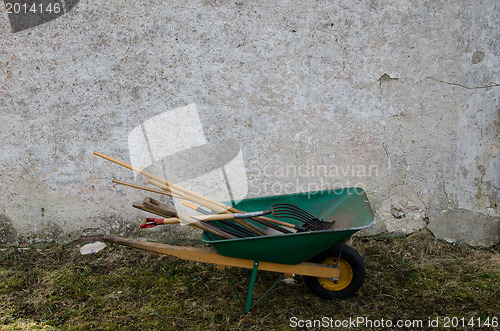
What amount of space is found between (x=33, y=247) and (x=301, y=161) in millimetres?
2633

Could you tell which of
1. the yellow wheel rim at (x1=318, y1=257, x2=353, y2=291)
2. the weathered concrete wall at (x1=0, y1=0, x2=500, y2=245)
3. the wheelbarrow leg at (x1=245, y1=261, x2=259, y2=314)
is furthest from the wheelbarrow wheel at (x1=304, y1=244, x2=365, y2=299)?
the weathered concrete wall at (x1=0, y1=0, x2=500, y2=245)

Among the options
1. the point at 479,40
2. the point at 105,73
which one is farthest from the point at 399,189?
the point at 105,73

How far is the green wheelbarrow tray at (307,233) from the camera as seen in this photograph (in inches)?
84.0

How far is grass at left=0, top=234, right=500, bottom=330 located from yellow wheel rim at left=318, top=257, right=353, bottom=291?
0.11m

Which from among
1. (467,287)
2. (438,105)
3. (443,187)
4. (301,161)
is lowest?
(467,287)

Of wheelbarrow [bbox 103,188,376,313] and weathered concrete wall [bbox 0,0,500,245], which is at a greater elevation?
weathered concrete wall [bbox 0,0,500,245]

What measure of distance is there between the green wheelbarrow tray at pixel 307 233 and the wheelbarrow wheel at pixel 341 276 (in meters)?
0.19

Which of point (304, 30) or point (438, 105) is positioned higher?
point (304, 30)

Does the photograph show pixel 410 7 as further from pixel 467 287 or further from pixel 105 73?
pixel 105 73

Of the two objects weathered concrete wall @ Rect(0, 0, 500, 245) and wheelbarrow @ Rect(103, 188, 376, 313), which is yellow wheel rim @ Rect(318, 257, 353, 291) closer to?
wheelbarrow @ Rect(103, 188, 376, 313)

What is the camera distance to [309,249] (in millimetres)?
2217

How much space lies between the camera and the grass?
95.4 inches

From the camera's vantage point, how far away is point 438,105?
3.09 metres

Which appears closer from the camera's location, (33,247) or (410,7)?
(410,7)
